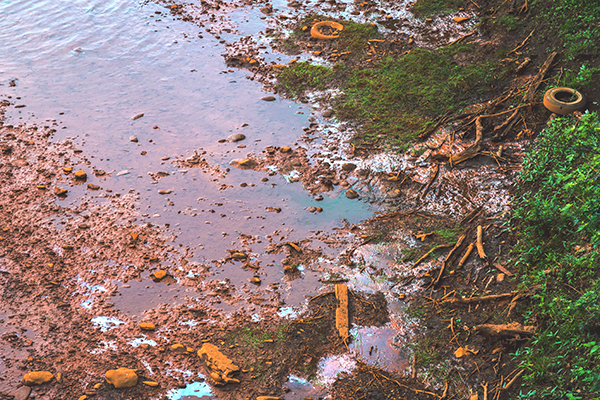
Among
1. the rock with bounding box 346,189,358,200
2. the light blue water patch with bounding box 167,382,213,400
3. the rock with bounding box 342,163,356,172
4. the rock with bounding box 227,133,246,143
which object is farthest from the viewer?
the rock with bounding box 227,133,246,143

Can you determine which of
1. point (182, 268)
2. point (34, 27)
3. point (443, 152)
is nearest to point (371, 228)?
point (443, 152)

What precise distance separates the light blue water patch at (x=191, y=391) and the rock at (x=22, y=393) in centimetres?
117

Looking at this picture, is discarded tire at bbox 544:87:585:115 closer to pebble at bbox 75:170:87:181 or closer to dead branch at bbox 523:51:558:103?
dead branch at bbox 523:51:558:103

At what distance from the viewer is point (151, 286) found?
4.33 meters

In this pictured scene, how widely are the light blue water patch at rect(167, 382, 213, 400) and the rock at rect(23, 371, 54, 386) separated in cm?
107

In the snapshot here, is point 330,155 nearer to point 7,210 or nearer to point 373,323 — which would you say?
point 373,323

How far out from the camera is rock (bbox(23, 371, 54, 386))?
344 centimetres

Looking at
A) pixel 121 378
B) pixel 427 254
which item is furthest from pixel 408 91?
pixel 121 378

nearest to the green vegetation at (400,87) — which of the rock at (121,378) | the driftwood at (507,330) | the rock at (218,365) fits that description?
the driftwood at (507,330)

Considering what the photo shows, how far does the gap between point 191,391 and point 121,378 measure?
0.61 m

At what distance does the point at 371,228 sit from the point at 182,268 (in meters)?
2.29

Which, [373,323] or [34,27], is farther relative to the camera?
[34,27]

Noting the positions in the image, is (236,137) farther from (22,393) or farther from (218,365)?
(22,393)

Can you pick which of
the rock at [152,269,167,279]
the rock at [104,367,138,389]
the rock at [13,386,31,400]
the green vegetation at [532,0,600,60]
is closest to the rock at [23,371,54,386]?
the rock at [13,386,31,400]
